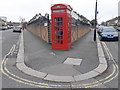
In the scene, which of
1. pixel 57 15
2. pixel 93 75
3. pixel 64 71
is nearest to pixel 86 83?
pixel 93 75

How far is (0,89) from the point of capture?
3.76 m

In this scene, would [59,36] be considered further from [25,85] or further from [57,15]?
[25,85]

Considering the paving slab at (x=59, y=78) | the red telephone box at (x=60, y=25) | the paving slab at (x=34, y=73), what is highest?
the red telephone box at (x=60, y=25)

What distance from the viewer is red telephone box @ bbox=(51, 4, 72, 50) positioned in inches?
328

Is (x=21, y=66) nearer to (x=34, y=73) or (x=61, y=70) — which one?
(x=34, y=73)

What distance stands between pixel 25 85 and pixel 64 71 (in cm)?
172

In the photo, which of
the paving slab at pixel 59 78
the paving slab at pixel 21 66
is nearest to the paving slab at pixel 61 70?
the paving slab at pixel 59 78

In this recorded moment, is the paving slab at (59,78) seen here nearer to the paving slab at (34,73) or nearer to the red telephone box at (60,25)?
the paving slab at (34,73)

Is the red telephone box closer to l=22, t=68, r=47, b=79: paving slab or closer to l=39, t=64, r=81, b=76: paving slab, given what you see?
l=39, t=64, r=81, b=76: paving slab

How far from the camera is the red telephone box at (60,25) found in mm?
8320

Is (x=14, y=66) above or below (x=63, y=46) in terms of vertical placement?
below

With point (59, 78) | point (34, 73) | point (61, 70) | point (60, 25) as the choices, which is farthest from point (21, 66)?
point (60, 25)

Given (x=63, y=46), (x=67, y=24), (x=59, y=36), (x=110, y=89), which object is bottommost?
(x=110, y=89)

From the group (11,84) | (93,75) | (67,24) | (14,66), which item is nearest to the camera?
(11,84)
